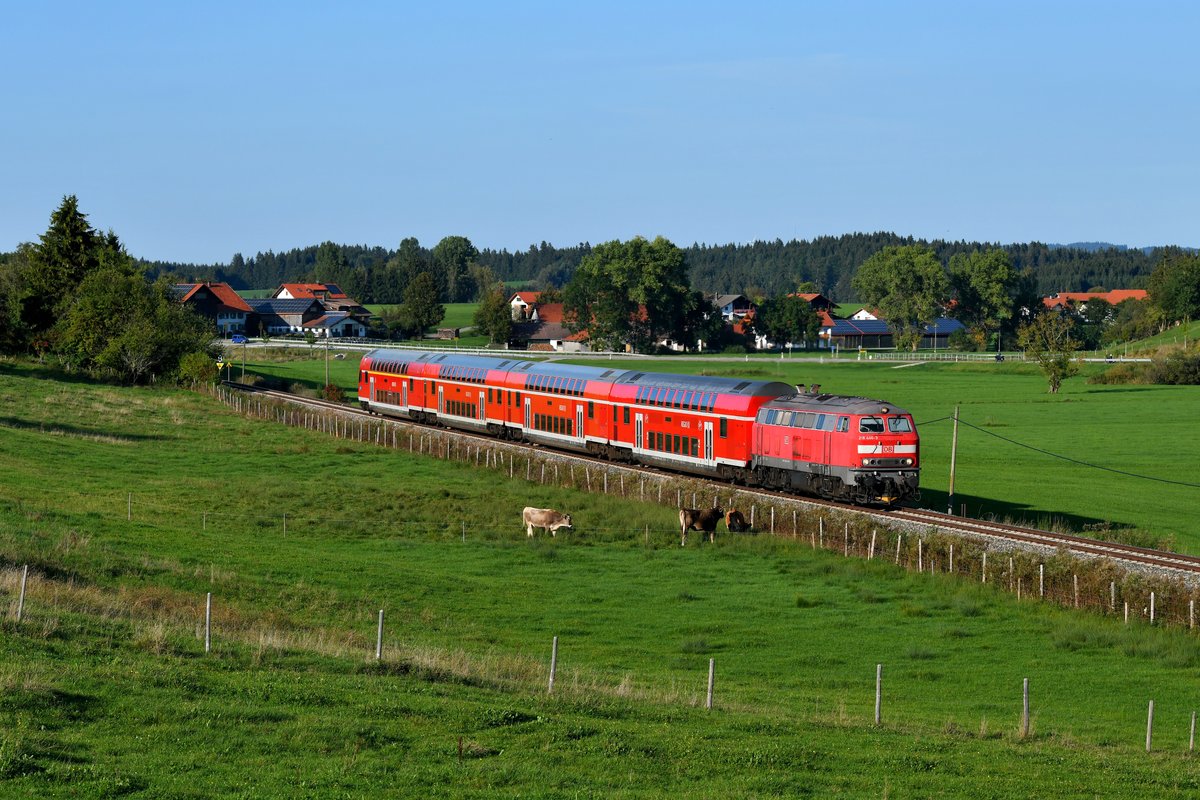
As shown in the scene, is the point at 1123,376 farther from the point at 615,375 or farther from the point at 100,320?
the point at 100,320

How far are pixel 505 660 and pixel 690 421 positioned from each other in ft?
98.3

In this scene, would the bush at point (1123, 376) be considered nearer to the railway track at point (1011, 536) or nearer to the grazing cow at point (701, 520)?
the railway track at point (1011, 536)

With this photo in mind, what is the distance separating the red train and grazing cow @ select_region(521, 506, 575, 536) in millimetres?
8444

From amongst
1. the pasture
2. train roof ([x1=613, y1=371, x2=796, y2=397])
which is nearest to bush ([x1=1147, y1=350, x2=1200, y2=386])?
train roof ([x1=613, y1=371, x2=796, y2=397])

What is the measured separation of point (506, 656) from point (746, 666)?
6327 millimetres

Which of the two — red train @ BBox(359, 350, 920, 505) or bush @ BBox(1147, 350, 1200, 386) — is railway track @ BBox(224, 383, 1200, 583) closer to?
red train @ BBox(359, 350, 920, 505)

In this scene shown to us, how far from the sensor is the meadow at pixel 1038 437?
5931cm

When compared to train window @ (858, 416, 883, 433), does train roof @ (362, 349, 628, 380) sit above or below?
above

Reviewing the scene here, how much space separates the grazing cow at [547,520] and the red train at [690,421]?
844cm

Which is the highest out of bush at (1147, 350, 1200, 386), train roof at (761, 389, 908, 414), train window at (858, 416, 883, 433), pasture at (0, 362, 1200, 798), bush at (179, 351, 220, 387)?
bush at (1147, 350, 1200, 386)

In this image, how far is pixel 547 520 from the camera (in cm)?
5269

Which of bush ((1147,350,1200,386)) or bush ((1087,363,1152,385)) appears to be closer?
bush ((1147,350,1200,386))

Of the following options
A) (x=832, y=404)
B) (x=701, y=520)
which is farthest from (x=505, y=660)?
(x=832, y=404)

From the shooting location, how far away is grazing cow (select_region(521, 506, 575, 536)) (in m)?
52.7
